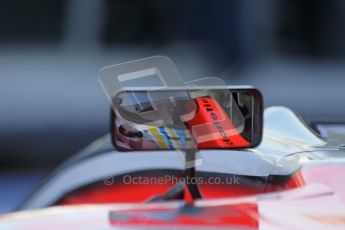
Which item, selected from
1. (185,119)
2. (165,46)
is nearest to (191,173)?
(185,119)

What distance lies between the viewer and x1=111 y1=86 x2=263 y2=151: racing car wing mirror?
3.82ft

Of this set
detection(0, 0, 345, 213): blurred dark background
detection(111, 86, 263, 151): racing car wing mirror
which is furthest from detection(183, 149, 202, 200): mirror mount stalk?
detection(0, 0, 345, 213): blurred dark background

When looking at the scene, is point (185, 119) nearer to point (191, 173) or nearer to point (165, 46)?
point (191, 173)

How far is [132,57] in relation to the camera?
7332 millimetres

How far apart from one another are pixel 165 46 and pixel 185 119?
244 inches

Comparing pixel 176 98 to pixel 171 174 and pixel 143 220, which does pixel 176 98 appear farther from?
pixel 171 174

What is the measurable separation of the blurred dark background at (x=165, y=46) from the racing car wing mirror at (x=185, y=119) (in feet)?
19.1

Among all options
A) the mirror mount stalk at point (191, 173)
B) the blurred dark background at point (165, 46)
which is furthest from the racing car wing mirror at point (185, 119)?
the blurred dark background at point (165, 46)

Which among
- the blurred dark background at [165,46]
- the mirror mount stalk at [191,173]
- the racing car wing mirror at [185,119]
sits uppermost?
the racing car wing mirror at [185,119]

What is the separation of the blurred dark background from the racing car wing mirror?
5.81 metres

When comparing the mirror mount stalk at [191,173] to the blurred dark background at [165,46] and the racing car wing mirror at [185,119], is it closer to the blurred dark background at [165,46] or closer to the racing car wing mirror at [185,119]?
the racing car wing mirror at [185,119]

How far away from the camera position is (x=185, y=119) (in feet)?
3.89

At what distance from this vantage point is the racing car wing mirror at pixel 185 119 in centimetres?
116

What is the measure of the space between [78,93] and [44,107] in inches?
15.3
